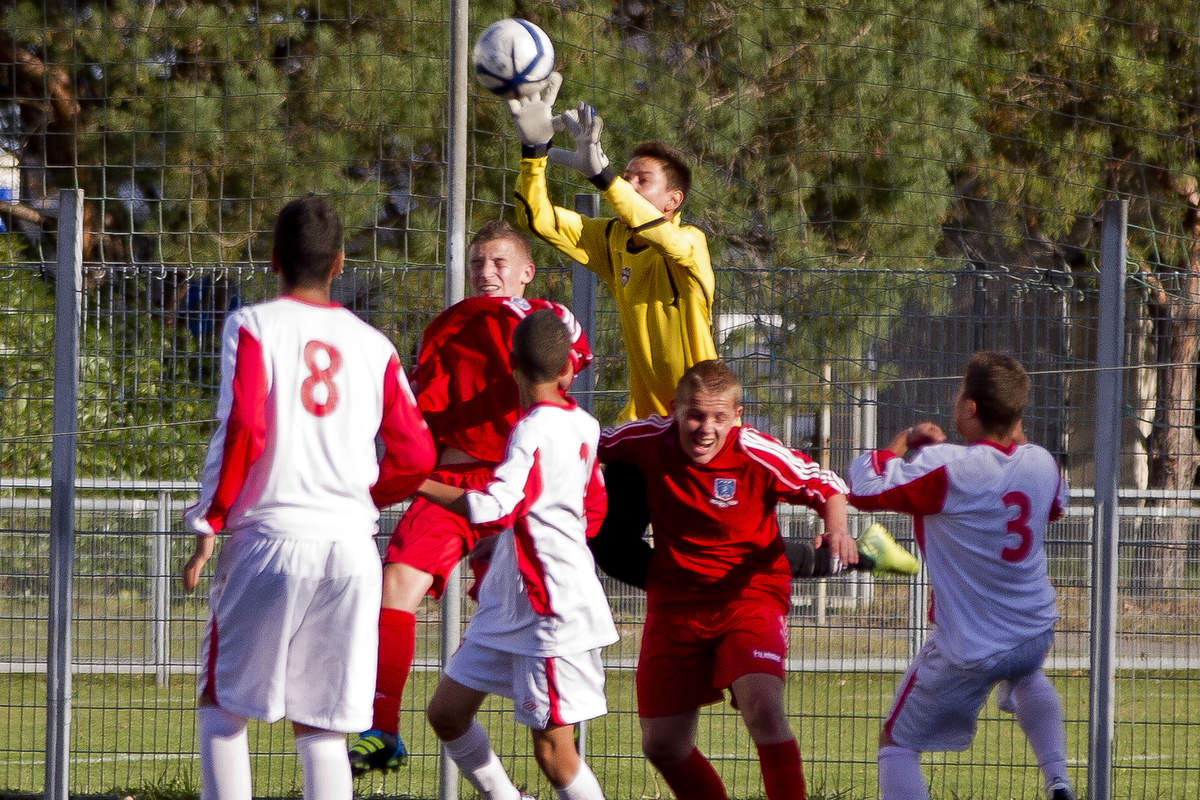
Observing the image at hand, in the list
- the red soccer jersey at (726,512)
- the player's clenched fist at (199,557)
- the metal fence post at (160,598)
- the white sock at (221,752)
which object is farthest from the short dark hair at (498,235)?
the metal fence post at (160,598)

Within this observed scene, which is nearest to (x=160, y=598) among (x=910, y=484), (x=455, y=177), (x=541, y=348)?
(x=455, y=177)

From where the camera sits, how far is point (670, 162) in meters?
5.80

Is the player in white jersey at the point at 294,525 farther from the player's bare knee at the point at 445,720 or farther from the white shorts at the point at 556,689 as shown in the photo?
the player's bare knee at the point at 445,720

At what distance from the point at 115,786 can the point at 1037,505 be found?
462cm

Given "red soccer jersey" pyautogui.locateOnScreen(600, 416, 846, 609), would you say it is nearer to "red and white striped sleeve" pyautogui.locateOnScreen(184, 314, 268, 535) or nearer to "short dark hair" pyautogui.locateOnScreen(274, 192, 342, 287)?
"short dark hair" pyautogui.locateOnScreen(274, 192, 342, 287)

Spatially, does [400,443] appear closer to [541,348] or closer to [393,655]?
[541,348]

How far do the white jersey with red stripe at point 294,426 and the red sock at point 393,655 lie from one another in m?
1.04

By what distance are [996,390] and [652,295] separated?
1413 mm

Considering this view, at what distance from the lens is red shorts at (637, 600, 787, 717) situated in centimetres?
514

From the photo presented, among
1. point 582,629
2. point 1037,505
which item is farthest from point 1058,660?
point 582,629

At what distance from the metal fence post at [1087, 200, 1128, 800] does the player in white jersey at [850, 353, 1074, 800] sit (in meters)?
1.29

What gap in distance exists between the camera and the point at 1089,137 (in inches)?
331

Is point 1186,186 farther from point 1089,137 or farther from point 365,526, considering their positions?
point 365,526

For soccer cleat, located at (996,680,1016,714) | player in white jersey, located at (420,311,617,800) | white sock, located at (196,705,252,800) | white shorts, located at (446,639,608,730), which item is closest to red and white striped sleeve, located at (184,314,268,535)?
white sock, located at (196,705,252,800)
